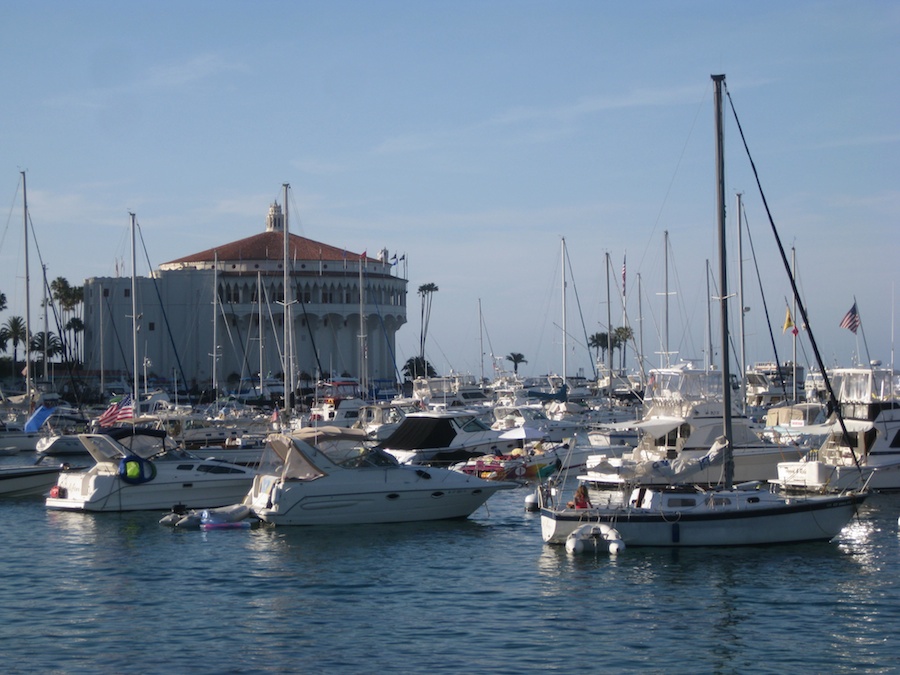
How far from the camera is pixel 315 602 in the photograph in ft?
75.0

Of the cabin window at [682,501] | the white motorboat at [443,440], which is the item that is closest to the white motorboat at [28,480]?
the white motorboat at [443,440]

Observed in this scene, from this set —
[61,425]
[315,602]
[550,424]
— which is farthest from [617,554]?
[61,425]

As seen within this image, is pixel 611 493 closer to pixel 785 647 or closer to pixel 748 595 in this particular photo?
pixel 748 595

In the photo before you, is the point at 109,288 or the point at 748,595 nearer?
the point at 748,595

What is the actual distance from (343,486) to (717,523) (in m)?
9.85

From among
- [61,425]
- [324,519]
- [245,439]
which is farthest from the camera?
[61,425]

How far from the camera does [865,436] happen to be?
37.8 meters

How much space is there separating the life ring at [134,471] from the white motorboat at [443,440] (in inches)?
445

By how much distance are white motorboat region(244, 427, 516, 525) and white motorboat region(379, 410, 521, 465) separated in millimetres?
11959

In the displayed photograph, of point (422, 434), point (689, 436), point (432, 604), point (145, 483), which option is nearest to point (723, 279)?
point (432, 604)

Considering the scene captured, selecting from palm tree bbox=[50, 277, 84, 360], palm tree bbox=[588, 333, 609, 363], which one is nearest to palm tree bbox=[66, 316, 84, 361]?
palm tree bbox=[50, 277, 84, 360]

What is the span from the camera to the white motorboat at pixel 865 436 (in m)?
35.4

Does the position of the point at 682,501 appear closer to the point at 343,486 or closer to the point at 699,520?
the point at 699,520

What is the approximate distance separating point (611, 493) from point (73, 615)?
1734cm
